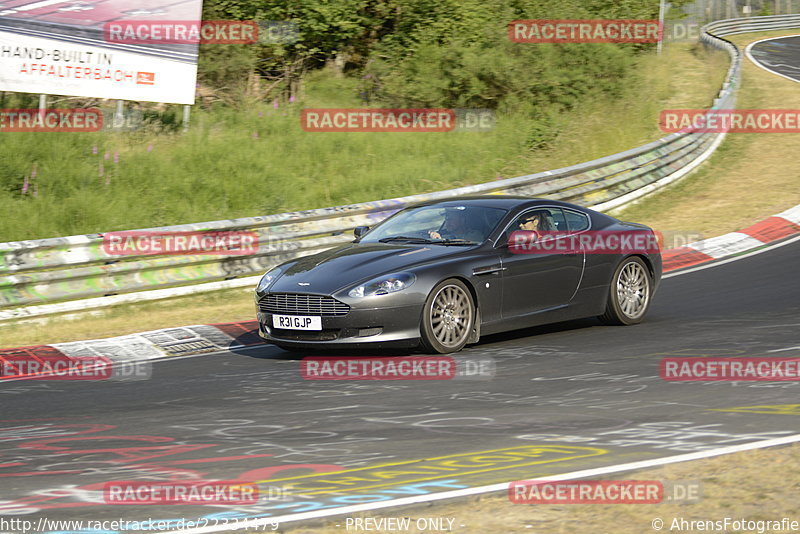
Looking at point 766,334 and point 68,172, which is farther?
point 68,172

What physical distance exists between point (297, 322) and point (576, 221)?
3293mm

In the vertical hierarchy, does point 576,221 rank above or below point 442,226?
above

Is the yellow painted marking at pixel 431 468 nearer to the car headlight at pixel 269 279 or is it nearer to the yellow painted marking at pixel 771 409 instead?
the yellow painted marking at pixel 771 409

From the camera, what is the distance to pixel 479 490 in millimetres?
5086

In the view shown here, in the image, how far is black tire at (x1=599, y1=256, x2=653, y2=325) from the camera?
35.0ft

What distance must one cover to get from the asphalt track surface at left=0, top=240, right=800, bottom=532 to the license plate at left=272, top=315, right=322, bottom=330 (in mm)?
347

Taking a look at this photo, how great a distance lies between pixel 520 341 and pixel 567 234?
1.30 meters

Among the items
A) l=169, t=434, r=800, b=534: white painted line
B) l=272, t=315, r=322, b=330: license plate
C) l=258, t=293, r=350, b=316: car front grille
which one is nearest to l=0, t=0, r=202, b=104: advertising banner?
l=258, t=293, r=350, b=316: car front grille

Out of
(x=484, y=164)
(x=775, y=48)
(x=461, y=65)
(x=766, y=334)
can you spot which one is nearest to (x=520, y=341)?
(x=766, y=334)

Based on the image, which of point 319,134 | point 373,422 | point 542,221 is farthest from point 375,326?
point 319,134

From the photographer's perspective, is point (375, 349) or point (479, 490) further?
point (375, 349)

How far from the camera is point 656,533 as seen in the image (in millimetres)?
4441

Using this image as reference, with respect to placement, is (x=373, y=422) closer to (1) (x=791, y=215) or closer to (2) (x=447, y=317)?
(2) (x=447, y=317)

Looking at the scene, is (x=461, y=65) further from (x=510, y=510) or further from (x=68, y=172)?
(x=510, y=510)
